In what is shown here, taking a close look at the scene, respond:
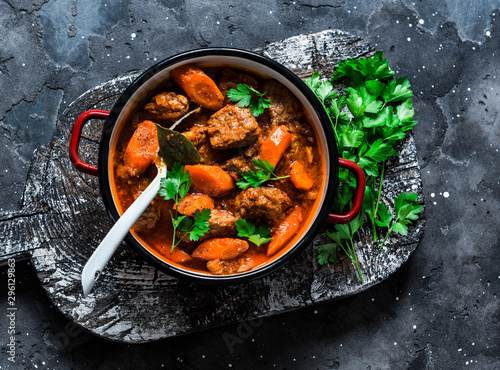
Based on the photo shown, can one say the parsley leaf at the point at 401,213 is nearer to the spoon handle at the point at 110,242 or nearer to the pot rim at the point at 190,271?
the pot rim at the point at 190,271

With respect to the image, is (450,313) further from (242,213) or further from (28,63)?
(28,63)

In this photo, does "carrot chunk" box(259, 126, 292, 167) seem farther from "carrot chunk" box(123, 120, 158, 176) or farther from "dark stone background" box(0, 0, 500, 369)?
"dark stone background" box(0, 0, 500, 369)

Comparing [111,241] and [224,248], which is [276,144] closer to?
[224,248]

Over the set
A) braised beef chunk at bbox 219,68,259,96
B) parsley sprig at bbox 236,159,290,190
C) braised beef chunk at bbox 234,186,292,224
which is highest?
braised beef chunk at bbox 219,68,259,96

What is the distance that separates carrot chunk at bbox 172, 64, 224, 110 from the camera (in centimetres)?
207

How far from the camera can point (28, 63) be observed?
265 cm

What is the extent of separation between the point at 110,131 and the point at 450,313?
2.12m

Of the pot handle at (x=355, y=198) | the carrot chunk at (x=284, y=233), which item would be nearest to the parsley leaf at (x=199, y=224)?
the carrot chunk at (x=284, y=233)

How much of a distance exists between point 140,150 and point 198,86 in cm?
38

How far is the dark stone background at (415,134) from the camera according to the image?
8.54 feet

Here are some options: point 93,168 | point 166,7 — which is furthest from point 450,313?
point 166,7

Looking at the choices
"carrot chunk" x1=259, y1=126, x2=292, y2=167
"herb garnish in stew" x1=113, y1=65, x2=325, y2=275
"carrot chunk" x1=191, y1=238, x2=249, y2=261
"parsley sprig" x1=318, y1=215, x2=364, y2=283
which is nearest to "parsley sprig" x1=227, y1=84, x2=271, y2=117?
"herb garnish in stew" x1=113, y1=65, x2=325, y2=275

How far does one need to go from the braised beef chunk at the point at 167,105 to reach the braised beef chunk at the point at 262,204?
46cm

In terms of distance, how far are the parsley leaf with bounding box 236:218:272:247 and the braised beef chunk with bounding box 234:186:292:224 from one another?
36 millimetres
